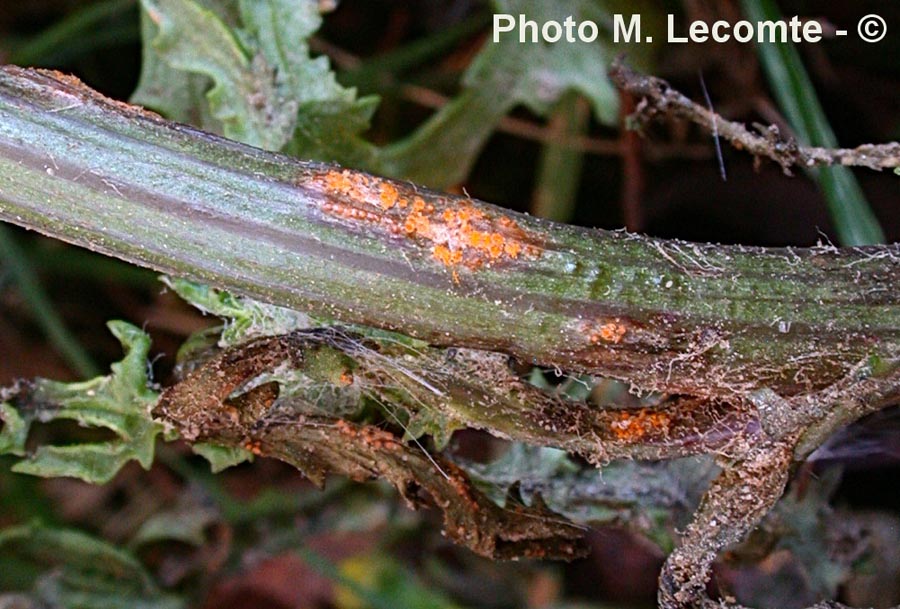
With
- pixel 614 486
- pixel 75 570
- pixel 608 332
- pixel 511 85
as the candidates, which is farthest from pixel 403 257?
pixel 75 570

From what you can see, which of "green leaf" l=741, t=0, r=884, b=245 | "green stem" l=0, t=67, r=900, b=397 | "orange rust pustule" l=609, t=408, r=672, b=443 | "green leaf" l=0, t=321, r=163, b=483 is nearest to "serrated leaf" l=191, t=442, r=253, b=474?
"green leaf" l=0, t=321, r=163, b=483

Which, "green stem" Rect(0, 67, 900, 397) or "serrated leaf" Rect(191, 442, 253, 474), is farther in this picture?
"serrated leaf" Rect(191, 442, 253, 474)

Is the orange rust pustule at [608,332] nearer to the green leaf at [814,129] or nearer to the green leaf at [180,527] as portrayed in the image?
the green leaf at [814,129]

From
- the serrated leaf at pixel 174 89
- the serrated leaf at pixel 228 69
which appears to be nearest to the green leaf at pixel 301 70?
the serrated leaf at pixel 228 69

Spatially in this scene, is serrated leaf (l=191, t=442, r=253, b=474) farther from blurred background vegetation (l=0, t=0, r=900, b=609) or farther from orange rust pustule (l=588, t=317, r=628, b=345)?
blurred background vegetation (l=0, t=0, r=900, b=609)

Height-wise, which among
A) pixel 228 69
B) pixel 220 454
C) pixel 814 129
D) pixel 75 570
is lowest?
pixel 75 570

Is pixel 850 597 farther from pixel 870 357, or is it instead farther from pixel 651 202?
pixel 651 202

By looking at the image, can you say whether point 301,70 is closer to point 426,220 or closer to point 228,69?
point 228,69
